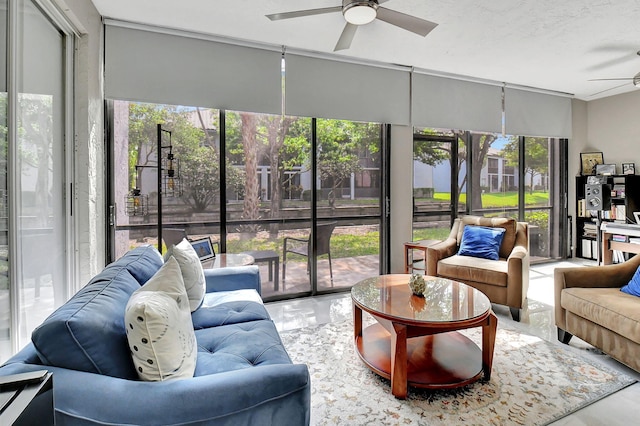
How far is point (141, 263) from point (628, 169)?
6337 millimetres

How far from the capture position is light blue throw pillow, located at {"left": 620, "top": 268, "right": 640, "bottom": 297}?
245cm

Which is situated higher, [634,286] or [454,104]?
[454,104]

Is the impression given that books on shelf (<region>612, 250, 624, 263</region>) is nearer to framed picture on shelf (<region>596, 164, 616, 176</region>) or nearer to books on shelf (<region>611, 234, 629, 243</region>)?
books on shelf (<region>611, 234, 629, 243</region>)

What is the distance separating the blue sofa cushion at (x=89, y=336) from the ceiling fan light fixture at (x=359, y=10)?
2.19 m

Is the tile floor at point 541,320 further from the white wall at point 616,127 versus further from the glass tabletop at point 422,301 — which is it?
the white wall at point 616,127

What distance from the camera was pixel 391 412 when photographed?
1909 mm

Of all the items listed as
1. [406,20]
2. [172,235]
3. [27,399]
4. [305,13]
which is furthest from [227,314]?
[406,20]

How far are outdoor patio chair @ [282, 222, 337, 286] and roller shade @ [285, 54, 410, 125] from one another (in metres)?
1.26

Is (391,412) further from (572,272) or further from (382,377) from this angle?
(572,272)

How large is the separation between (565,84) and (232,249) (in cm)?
500

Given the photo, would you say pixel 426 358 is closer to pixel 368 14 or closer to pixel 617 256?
pixel 368 14

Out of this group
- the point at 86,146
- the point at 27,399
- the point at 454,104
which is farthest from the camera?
the point at 454,104

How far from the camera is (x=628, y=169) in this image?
197 inches

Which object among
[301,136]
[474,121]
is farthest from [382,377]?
[474,121]
